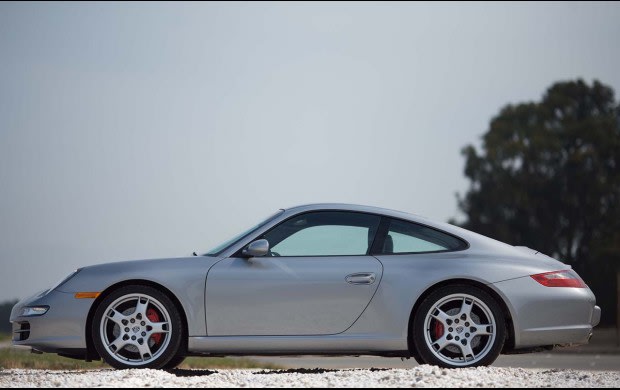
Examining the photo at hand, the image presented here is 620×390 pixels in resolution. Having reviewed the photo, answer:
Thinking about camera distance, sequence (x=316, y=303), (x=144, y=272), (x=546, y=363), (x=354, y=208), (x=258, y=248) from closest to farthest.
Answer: (x=258, y=248) < (x=316, y=303) < (x=144, y=272) < (x=354, y=208) < (x=546, y=363)

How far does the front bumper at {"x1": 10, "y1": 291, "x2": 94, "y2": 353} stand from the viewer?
8.55 m

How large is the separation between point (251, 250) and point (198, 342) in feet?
2.91

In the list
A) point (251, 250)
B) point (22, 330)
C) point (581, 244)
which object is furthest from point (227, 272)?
point (581, 244)

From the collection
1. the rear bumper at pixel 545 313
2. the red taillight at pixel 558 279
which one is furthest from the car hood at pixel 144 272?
the red taillight at pixel 558 279

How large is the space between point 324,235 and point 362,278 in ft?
1.77

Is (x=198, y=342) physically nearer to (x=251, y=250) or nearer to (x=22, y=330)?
(x=251, y=250)

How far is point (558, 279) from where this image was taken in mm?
8672

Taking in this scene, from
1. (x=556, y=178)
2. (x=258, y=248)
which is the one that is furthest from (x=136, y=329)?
(x=556, y=178)

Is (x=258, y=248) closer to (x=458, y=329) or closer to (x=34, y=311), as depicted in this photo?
(x=458, y=329)

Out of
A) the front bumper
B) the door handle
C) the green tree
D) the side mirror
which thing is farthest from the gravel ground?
the green tree

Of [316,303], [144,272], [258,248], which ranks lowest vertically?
[316,303]

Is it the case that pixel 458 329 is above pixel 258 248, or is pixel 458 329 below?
below

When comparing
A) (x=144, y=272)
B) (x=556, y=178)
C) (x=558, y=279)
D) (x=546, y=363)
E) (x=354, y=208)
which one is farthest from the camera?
(x=556, y=178)

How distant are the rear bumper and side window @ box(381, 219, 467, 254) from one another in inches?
22.8
